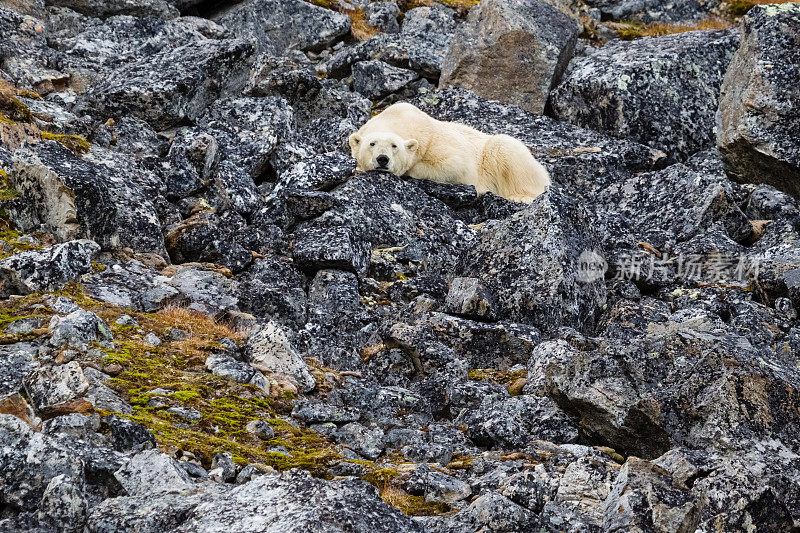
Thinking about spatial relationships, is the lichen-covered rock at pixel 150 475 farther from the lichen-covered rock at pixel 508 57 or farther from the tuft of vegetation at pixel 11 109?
the lichen-covered rock at pixel 508 57

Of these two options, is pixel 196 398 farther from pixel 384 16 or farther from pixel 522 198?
pixel 384 16

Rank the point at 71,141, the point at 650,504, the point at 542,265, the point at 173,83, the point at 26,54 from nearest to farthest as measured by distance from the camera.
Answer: the point at 650,504, the point at 542,265, the point at 71,141, the point at 173,83, the point at 26,54

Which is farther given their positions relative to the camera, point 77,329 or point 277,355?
point 277,355

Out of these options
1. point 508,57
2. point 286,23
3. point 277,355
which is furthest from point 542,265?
point 286,23

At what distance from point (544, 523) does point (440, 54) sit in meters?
15.0

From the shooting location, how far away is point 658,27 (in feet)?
78.4

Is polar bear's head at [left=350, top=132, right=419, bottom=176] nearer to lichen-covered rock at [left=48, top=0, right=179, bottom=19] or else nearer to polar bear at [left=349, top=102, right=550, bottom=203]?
polar bear at [left=349, top=102, right=550, bottom=203]

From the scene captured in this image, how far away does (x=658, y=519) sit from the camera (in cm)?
517

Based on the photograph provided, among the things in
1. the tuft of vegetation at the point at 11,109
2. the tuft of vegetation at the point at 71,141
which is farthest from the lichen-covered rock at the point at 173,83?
the tuft of vegetation at the point at 71,141

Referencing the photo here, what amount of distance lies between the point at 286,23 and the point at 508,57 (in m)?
5.61

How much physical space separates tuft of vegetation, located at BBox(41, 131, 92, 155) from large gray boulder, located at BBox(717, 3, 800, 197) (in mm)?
10319

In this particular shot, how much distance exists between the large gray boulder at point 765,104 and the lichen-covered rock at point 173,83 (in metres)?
8.73

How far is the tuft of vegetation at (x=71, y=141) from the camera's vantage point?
12492mm

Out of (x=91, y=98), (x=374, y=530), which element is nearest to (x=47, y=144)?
(x=91, y=98)
